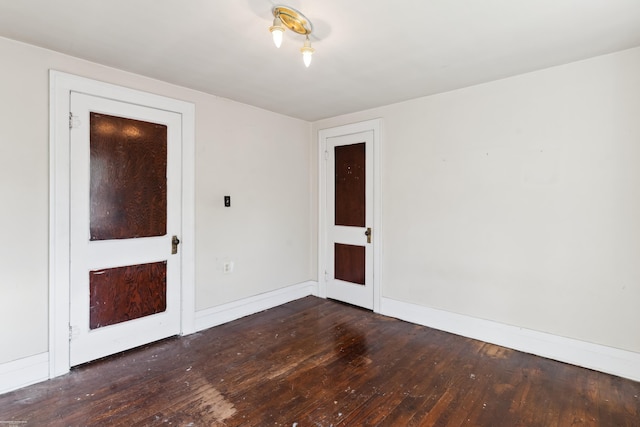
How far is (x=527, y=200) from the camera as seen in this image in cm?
274

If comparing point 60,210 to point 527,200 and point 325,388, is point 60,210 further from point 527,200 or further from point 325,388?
point 527,200

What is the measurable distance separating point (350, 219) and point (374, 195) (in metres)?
0.48

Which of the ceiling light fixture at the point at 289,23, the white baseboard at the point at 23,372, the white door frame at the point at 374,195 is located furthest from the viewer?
the white door frame at the point at 374,195

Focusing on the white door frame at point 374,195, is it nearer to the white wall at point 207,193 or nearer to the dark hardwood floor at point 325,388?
the white wall at point 207,193

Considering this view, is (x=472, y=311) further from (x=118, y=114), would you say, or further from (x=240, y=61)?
(x=118, y=114)

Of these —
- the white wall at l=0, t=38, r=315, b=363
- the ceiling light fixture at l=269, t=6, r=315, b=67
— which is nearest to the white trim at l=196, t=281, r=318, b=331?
the white wall at l=0, t=38, r=315, b=363

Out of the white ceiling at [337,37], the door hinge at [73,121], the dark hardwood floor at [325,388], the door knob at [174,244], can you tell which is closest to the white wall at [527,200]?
the white ceiling at [337,37]

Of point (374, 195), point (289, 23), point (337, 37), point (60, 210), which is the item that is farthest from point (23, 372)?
point (374, 195)

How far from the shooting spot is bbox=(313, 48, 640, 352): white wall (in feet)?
7.75

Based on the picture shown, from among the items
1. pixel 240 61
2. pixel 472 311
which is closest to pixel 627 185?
pixel 472 311

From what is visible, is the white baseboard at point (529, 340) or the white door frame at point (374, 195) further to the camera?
the white door frame at point (374, 195)

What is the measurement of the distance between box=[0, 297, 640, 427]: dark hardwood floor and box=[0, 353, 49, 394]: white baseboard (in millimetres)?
61

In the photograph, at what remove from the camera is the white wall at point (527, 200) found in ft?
7.75

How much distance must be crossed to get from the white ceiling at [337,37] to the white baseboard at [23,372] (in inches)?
88.6
